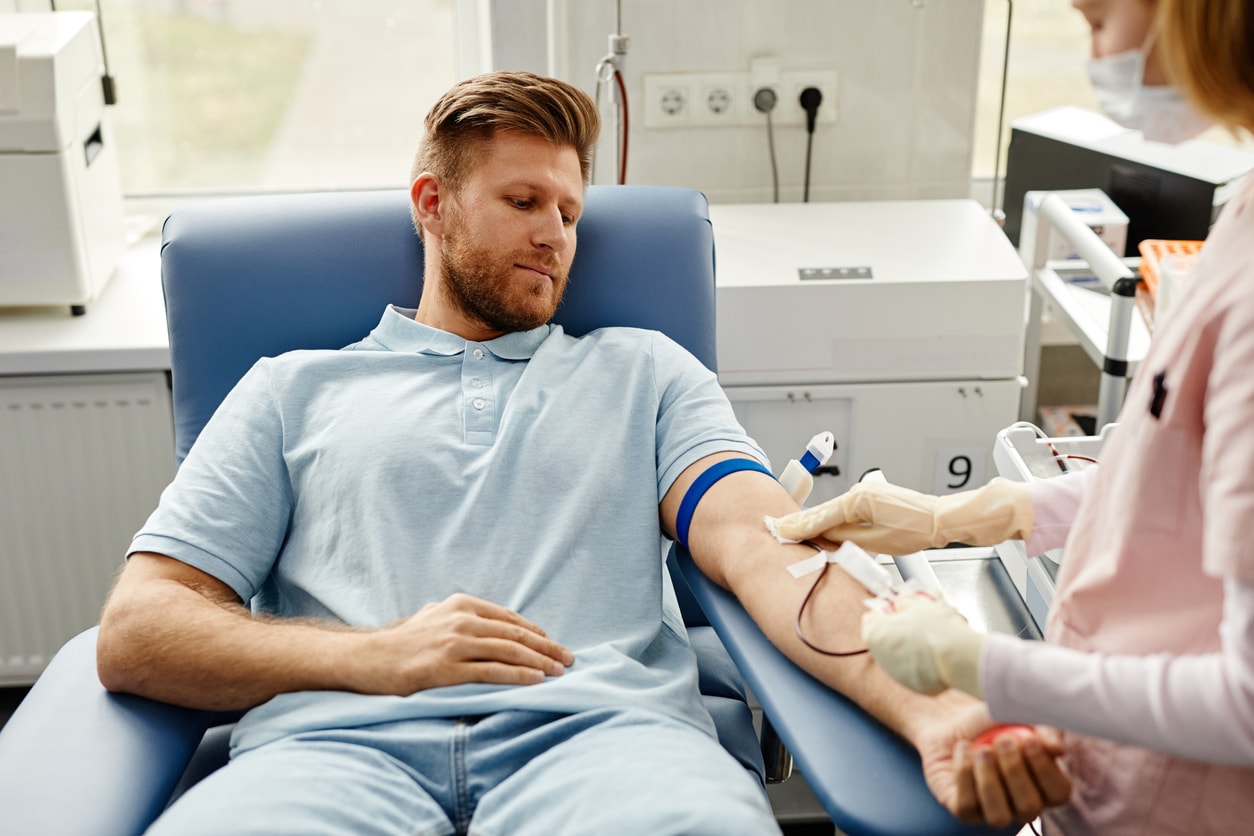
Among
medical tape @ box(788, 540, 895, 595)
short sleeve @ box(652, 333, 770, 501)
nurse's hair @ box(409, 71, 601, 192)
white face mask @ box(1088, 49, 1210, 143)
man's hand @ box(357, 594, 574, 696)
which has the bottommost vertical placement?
man's hand @ box(357, 594, 574, 696)

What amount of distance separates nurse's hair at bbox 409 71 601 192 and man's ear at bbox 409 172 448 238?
1 cm

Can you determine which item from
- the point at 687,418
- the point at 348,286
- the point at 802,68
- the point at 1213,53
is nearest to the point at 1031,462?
the point at 687,418

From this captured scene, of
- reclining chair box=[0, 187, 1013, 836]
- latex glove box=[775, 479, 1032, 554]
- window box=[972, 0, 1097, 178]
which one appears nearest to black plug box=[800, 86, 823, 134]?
window box=[972, 0, 1097, 178]

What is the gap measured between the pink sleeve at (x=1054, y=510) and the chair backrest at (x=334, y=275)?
61 centimetres

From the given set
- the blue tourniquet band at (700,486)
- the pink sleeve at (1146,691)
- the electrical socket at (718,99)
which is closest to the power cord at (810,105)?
the electrical socket at (718,99)

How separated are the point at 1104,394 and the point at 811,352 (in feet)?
1.46

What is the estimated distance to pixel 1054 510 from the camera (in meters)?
1.20

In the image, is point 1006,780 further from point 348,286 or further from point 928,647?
point 348,286

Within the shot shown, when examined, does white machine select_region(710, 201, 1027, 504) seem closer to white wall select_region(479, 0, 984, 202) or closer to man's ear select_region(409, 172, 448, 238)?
white wall select_region(479, 0, 984, 202)

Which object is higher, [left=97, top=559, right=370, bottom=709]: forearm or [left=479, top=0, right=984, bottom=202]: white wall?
[left=479, top=0, right=984, bottom=202]: white wall

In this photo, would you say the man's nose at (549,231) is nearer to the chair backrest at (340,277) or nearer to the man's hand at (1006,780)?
the chair backrest at (340,277)

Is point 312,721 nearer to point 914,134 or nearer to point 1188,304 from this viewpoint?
point 1188,304

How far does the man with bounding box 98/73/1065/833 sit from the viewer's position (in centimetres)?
118

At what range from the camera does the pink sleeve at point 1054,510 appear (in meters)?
1.19
